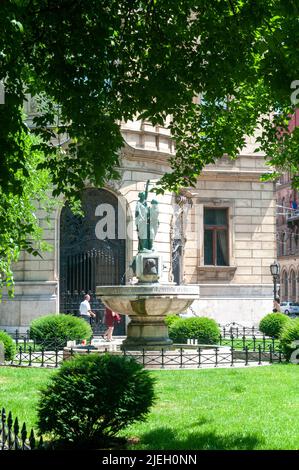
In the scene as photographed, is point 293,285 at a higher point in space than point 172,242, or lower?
lower

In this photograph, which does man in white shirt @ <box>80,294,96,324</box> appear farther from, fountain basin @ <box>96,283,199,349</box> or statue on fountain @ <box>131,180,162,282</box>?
fountain basin @ <box>96,283,199,349</box>

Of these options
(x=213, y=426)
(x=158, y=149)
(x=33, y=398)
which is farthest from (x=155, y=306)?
(x=158, y=149)

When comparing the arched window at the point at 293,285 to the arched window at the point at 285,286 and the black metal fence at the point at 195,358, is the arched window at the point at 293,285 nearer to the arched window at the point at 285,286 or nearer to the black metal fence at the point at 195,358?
the arched window at the point at 285,286

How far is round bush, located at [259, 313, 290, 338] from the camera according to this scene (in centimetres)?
2588

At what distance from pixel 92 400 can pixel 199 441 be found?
4.65ft

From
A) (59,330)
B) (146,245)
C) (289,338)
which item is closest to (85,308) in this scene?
(59,330)

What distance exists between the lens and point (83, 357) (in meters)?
8.55

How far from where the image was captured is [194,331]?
21328 millimetres

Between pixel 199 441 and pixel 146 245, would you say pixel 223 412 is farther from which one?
pixel 146 245

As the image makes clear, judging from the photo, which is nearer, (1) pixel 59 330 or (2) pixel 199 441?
(2) pixel 199 441

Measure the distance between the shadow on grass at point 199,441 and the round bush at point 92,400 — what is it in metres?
0.42

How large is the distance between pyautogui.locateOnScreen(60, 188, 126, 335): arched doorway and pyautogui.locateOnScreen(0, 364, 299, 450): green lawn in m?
10.7

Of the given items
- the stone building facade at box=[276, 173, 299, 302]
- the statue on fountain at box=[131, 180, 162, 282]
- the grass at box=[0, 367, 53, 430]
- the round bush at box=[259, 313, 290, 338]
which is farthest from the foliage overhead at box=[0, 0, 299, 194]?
the stone building facade at box=[276, 173, 299, 302]

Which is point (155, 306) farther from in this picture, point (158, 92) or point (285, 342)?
point (158, 92)
